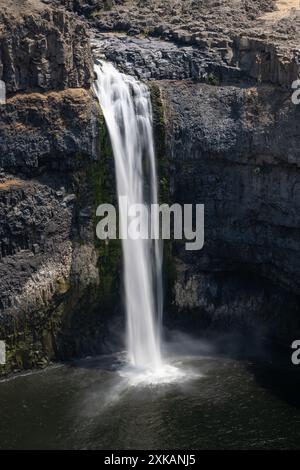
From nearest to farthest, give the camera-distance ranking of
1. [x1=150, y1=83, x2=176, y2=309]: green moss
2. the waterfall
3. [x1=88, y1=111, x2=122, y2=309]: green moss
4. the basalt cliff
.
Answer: the basalt cliff → [x1=88, y1=111, x2=122, y2=309]: green moss → the waterfall → [x1=150, y1=83, x2=176, y2=309]: green moss

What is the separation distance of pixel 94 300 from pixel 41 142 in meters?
8.89

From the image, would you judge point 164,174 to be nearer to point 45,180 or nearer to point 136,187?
point 136,187

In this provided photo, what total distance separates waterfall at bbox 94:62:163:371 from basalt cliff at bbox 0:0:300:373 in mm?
594

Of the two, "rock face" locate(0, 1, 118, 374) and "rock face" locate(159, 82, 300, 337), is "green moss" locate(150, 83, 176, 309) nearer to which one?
"rock face" locate(159, 82, 300, 337)

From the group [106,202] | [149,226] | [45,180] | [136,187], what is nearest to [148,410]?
[149,226]

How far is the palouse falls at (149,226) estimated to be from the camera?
34406 millimetres

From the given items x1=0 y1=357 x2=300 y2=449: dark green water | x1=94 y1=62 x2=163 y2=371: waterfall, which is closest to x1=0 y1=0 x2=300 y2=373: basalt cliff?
x1=94 y1=62 x2=163 y2=371: waterfall

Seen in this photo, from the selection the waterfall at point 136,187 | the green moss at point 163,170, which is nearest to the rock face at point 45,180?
the waterfall at point 136,187

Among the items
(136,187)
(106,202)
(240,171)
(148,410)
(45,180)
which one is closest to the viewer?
(148,410)

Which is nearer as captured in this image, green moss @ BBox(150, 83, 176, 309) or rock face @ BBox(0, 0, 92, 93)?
rock face @ BBox(0, 0, 92, 93)

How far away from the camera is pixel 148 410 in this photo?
32406 mm

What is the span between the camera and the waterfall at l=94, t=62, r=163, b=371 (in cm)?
3759

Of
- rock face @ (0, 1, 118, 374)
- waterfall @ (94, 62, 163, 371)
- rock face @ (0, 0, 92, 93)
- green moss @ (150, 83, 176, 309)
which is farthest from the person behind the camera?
green moss @ (150, 83, 176, 309)

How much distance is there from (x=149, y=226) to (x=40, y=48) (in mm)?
10820
